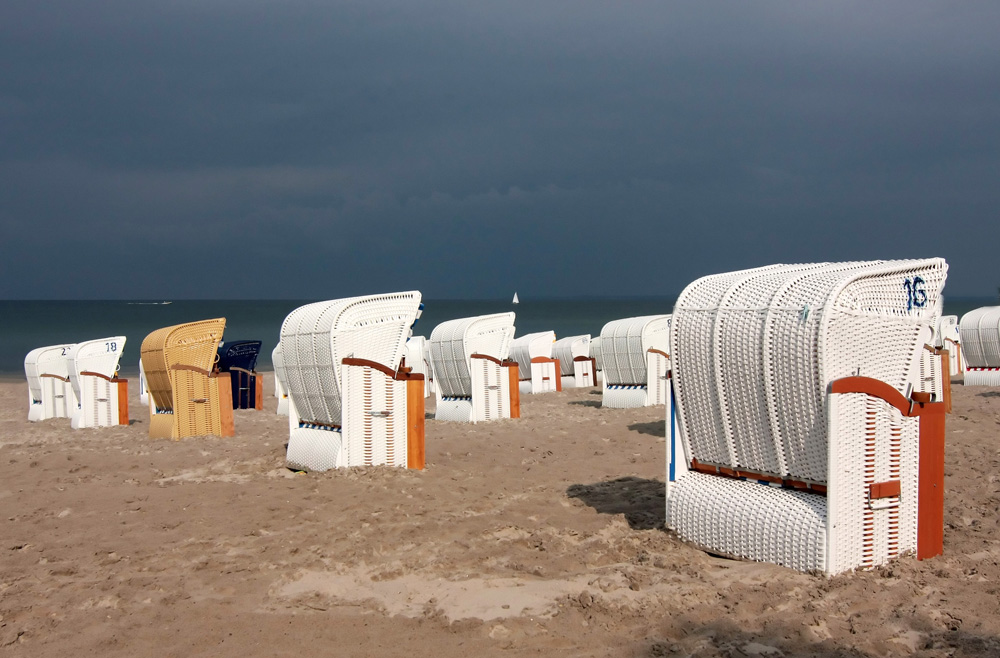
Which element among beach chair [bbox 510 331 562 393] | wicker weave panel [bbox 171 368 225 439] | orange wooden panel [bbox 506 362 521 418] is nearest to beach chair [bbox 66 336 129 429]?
wicker weave panel [bbox 171 368 225 439]

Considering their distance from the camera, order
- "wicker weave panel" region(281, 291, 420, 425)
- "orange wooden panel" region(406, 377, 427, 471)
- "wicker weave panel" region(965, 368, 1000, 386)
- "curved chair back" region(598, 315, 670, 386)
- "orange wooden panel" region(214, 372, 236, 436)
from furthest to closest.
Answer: "wicker weave panel" region(965, 368, 1000, 386)
"curved chair back" region(598, 315, 670, 386)
"orange wooden panel" region(214, 372, 236, 436)
"orange wooden panel" region(406, 377, 427, 471)
"wicker weave panel" region(281, 291, 420, 425)

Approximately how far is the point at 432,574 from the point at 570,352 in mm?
21344

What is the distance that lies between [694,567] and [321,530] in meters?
3.21

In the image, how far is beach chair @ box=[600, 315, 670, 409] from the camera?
17703 millimetres

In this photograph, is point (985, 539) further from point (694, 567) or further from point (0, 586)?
point (0, 586)

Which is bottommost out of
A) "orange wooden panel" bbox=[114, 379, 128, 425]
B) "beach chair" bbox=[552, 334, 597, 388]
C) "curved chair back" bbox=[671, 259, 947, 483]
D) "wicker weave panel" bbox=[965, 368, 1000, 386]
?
"beach chair" bbox=[552, 334, 597, 388]

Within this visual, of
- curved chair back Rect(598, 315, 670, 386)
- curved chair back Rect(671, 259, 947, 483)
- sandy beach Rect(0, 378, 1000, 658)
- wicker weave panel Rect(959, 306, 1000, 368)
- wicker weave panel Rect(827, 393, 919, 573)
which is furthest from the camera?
wicker weave panel Rect(959, 306, 1000, 368)

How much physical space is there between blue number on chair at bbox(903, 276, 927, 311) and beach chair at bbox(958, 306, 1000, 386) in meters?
16.0

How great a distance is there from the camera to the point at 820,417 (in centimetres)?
541

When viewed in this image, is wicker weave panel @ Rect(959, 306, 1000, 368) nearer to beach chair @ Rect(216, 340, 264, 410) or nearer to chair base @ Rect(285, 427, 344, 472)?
chair base @ Rect(285, 427, 344, 472)

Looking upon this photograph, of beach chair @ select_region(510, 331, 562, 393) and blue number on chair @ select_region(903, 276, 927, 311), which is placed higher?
blue number on chair @ select_region(903, 276, 927, 311)

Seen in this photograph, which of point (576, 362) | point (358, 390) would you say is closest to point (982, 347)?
point (576, 362)

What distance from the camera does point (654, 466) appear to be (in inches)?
404

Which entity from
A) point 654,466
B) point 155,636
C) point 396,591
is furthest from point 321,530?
point 654,466
